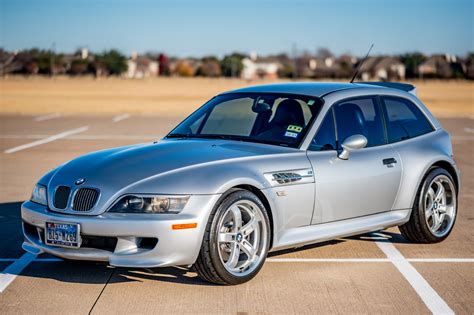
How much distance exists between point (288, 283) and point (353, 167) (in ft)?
4.30

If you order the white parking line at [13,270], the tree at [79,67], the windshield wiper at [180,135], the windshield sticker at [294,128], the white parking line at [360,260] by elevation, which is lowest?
the tree at [79,67]

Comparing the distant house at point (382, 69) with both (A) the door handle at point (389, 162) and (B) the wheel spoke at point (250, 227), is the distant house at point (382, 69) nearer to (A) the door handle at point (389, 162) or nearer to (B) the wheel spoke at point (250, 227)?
(A) the door handle at point (389, 162)

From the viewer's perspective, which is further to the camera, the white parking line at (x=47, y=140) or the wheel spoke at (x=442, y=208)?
the white parking line at (x=47, y=140)

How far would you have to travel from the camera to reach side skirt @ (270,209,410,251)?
6.93m

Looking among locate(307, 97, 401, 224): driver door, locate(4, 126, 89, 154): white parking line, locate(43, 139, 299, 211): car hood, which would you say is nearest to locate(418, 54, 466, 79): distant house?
locate(4, 126, 89, 154): white parking line

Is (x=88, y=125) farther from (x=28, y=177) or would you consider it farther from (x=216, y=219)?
(x=216, y=219)

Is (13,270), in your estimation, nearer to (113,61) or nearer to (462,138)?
(462,138)

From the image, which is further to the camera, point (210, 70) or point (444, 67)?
point (210, 70)

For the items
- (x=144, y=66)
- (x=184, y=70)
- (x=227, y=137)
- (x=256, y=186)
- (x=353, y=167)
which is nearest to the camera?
(x=256, y=186)

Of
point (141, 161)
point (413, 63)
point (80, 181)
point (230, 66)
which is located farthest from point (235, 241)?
point (230, 66)

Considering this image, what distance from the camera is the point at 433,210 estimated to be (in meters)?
8.42

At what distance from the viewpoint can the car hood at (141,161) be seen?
21.1 ft

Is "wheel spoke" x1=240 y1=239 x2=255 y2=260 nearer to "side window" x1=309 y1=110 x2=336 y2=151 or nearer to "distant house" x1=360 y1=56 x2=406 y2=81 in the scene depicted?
"side window" x1=309 y1=110 x2=336 y2=151

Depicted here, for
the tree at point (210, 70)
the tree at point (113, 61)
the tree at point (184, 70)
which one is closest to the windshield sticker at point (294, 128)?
the tree at point (113, 61)
